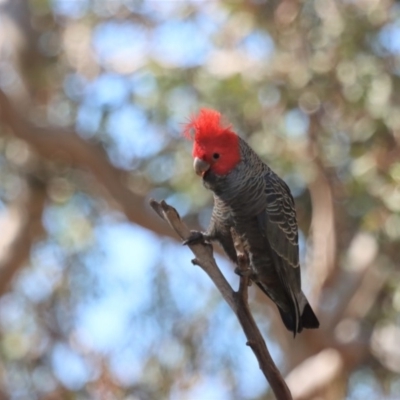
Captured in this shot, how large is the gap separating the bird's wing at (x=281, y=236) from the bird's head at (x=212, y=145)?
0.90 feet

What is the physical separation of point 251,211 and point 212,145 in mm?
371

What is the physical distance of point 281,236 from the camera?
341 cm

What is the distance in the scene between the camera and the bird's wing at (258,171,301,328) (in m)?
3.38

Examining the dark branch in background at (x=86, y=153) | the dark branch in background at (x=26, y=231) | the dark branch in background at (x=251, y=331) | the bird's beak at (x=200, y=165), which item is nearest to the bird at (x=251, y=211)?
the bird's beak at (x=200, y=165)

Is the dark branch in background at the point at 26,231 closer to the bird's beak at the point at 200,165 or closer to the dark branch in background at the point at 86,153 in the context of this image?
the dark branch in background at the point at 86,153

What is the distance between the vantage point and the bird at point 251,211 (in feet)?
10.5

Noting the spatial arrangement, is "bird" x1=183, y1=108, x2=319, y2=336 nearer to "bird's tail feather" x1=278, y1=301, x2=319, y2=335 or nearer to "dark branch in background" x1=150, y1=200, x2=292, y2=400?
"bird's tail feather" x1=278, y1=301, x2=319, y2=335

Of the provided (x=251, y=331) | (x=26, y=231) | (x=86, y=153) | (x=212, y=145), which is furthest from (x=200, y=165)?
(x=26, y=231)

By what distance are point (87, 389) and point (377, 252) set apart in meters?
2.50

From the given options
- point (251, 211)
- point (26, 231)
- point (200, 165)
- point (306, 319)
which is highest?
point (200, 165)

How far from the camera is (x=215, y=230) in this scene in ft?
11.1

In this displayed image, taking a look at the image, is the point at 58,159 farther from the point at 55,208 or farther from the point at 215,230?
the point at 215,230

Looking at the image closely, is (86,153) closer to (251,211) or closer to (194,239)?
(251,211)

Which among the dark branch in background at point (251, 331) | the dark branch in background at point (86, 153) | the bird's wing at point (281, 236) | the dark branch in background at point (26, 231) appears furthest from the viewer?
the dark branch in background at point (26, 231)
